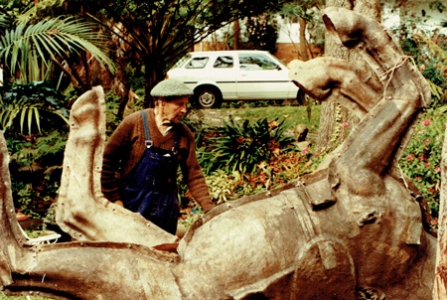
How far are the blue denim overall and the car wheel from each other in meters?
12.7

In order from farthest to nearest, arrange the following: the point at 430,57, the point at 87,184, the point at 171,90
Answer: the point at 430,57 < the point at 171,90 < the point at 87,184

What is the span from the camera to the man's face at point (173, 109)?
4.54m

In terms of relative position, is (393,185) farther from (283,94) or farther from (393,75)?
(283,94)

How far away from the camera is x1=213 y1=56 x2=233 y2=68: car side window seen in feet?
59.5

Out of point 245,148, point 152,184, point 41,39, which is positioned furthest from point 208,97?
point 152,184

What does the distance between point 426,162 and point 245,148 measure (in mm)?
2620

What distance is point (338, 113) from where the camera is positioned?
27.0 ft

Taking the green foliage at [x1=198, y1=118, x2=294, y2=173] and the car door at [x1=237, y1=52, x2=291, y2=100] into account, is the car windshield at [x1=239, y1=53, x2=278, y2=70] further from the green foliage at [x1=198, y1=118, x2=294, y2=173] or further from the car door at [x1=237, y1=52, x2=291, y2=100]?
the green foliage at [x1=198, y1=118, x2=294, y2=173]

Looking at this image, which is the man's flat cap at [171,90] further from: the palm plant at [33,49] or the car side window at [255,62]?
the car side window at [255,62]

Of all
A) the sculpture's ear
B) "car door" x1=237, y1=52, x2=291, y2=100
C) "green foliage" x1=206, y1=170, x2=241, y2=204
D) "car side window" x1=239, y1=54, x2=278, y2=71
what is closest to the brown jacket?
the sculpture's ear

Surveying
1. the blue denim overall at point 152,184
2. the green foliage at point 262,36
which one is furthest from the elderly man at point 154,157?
the green foliage at point 262,36

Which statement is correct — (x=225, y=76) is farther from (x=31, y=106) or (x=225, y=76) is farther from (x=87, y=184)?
(x=87, y=184)

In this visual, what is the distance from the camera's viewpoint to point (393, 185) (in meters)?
3.54

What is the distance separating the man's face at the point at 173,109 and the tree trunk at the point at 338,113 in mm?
3584
